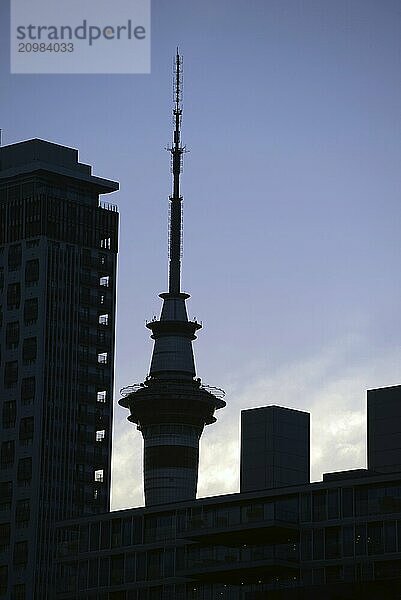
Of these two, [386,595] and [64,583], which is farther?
[64,583]

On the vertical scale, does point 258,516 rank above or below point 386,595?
above

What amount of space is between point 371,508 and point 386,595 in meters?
13.7

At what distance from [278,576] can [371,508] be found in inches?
551

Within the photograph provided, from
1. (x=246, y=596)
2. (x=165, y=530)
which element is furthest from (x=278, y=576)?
(x=165, y=530)

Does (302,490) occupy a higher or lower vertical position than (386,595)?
higher

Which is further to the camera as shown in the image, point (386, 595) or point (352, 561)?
point (352, 561)

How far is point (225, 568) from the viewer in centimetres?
17675

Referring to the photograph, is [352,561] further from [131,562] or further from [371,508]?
[131,562]

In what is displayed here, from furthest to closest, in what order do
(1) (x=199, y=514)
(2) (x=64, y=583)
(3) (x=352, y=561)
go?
(2) (x=64, y=583) < (1) (x=199, y=514) < (3) (x=352, y=561)

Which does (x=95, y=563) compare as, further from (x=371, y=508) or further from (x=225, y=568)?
(x=371, y=508)

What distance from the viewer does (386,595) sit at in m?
156

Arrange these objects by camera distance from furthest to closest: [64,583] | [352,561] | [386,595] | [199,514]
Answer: [64,583] < [199,514] < [352,561] < [386,595]

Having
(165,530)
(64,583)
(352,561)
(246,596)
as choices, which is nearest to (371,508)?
(352,561)

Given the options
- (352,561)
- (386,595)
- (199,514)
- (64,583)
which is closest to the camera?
(386,595)
